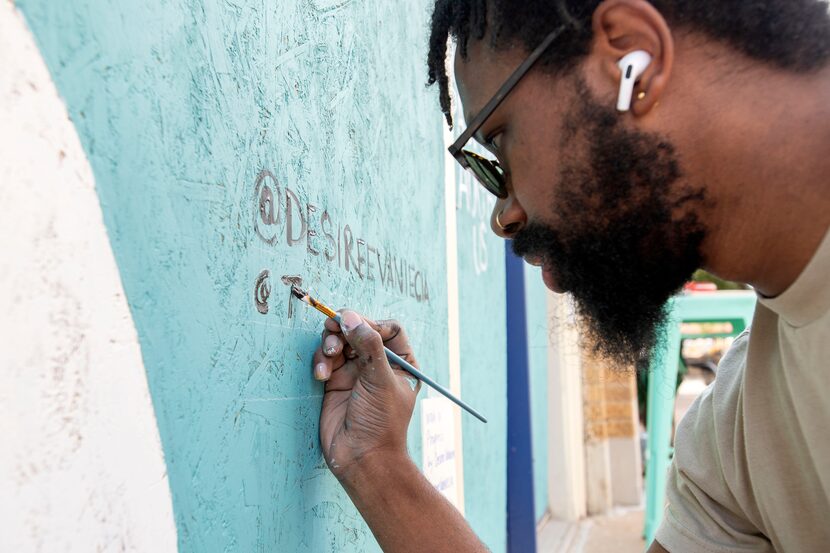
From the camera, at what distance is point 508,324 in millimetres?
3566

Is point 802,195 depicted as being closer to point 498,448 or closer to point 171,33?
point 171,33

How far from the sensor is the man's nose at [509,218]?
140 centimetres

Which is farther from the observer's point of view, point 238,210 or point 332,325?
point 332,325

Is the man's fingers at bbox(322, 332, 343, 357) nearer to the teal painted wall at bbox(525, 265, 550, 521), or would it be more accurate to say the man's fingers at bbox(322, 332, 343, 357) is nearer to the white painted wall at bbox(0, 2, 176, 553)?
the white painted wall at bbox(0, 2, 176, 553)

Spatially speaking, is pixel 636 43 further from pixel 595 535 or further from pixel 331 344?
pixel 595 535

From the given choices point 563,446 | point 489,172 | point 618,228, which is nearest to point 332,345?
point 489,172

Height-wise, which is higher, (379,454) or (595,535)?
(379,454)

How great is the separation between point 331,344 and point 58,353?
65 centimetres

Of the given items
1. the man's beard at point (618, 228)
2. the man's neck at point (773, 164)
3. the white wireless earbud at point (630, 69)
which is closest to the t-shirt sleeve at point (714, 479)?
the man's beard at point (618, 228)

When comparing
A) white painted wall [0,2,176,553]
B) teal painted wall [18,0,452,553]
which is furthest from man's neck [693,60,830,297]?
white painted wall [0,2,176,553]

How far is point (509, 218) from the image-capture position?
1414 millimetres

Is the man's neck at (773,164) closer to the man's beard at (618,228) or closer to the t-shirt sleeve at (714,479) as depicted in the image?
the man's beard at (618,228)

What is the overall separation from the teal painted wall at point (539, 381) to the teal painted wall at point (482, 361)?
1401mm

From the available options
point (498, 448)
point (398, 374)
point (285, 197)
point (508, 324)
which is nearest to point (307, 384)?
point (398, 374)
